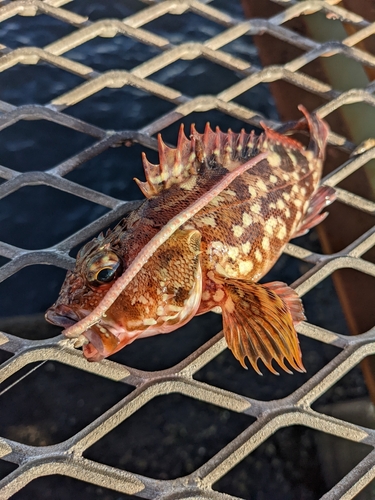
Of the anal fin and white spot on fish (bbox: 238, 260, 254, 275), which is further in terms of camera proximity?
the anal fin

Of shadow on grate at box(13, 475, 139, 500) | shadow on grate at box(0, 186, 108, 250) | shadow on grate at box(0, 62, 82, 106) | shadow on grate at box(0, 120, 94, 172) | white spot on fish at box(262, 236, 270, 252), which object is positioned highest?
shadow on grate at box(0, 62, 82, 106)

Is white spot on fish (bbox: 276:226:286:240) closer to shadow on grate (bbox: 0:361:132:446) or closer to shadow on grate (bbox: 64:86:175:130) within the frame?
shadow on grate (bbox: 0:361:132:446)

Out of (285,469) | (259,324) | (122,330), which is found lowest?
(285,469)

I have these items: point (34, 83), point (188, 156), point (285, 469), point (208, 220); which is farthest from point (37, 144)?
point (285, 469)

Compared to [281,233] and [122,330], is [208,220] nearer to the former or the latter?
[281,233]

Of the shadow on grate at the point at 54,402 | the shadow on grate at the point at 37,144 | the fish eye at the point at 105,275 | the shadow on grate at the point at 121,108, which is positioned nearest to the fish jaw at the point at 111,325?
the fish eye at the point at 105,275

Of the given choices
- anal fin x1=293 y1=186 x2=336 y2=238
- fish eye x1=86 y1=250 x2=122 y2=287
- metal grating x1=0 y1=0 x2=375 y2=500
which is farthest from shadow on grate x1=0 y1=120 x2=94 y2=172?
anal fin x1=293 y1=186 x2=336 y2=238
